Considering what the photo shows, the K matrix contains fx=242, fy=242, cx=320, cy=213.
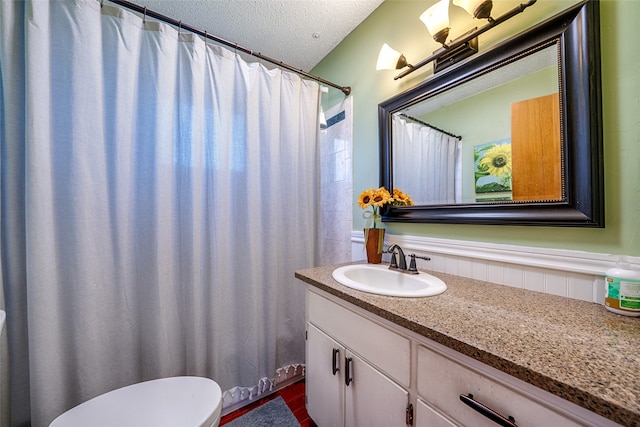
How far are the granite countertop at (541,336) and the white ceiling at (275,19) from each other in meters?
1.60

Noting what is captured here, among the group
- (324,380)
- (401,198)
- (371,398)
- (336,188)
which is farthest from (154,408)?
(336,188)

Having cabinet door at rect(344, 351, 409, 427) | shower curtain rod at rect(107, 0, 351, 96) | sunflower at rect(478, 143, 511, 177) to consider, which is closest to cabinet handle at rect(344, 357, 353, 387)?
cabinet door at rect(344, 351, 409, 427)

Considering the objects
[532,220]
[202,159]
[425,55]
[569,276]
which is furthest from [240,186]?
[569,276]

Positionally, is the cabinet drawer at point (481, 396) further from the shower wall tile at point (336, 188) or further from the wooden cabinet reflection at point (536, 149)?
the shower wall tile at point (336, 188)

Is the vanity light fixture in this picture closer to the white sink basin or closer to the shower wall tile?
the shower wall tile

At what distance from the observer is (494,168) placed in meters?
0.97

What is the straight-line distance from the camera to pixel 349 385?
90 cm

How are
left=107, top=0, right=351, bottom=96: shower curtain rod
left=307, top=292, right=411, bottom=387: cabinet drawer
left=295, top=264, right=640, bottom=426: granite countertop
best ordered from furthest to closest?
1. left=107, top=0, right=351, bottom=96: shower curtain rod
2. left=307, top=292, right=411, bottom=387: cabinet drawer
3. left=295, top=264, right=640, bottom=426: granite countertop

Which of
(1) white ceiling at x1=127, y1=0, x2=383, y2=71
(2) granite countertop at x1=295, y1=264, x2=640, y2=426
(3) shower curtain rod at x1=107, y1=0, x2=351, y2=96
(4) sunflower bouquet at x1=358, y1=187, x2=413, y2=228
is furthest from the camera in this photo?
(1) white ceiling at x1=127, y1=0, x2=383, y2=71

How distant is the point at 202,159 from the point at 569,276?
1572 millimetres

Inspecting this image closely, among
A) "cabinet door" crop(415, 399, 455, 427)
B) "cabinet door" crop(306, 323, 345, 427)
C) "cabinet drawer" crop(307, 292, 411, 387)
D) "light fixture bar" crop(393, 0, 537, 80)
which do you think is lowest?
"cabinet door" crop(306, 323, 345, 427)

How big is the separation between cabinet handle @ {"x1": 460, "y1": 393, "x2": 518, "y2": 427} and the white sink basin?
30 centimetres

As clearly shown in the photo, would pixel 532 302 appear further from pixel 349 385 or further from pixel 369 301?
pixel 349 385

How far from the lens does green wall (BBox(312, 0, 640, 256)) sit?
2.27ft
